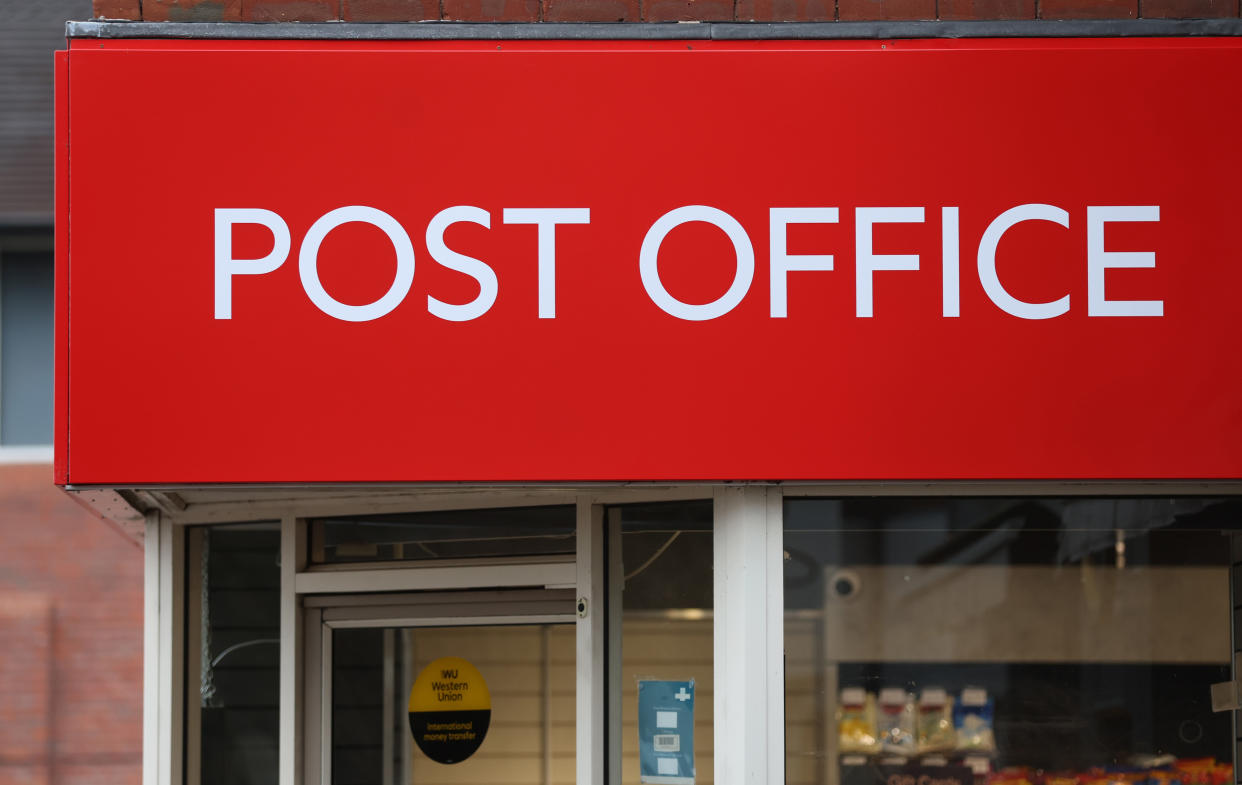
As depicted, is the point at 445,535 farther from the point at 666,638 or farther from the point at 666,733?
the point at 666,733

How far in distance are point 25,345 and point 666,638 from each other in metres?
6.91

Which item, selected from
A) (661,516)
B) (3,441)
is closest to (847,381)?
(661,516)

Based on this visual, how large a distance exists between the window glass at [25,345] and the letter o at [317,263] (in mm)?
6315

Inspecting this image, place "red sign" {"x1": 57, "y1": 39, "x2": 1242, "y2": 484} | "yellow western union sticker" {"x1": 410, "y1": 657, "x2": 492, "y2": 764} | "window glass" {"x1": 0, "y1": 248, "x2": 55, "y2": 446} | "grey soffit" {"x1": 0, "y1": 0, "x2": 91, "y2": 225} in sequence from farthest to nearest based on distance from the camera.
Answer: "window glass" {"x1": 0, "y1": 248, "x2": 55, "y2": 446}
"grey soffit" {"x1": 0, "y1": 0, "x2": 91, "y2": 225}
"yellow western union sticker" {"x1": 410, "y1": 657, "x2": 492, "y2": 764}
"red sign" {"x1": 57, "y1": 39, "x2": 1242, "y2": 484}

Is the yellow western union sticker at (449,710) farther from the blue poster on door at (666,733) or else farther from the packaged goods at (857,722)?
the packaged goods at (857,722)

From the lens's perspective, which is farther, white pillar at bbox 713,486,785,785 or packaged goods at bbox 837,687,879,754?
packaged goods at bbox 837,687,879,754

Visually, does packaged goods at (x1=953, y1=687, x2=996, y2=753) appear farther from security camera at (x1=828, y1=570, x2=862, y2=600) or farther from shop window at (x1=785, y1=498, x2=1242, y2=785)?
security camera at (x1=828, y1=570, x2=862, y2=600)

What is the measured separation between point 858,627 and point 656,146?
5.29 ft

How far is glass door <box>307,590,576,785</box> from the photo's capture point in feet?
15.1

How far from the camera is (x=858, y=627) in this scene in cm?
423

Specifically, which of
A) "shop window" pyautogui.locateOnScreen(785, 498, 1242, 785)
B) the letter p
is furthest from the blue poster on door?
the letter p

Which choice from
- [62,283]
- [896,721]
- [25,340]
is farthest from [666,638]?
[25,340]

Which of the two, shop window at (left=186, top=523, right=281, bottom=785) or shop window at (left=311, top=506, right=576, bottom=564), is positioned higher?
shop window at (left=311, top=506, right=576, bottom=564)

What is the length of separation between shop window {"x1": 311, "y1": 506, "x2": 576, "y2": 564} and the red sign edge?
1080 mm
